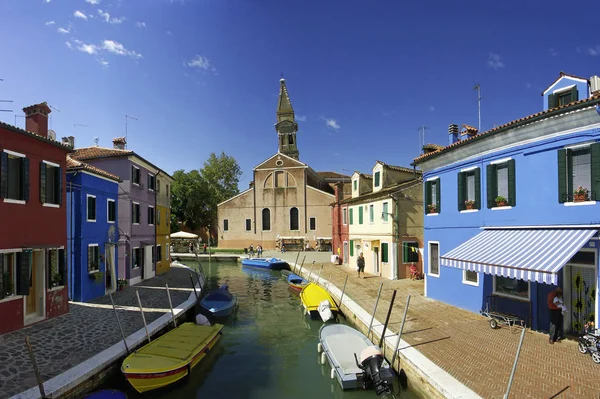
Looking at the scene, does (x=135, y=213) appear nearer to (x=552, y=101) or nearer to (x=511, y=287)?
(x=511, y=287)

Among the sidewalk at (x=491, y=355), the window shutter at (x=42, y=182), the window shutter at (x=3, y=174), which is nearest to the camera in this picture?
the sidewalk at (x=491, y=355)

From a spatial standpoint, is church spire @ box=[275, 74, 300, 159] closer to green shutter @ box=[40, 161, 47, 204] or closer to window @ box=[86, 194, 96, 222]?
window @ box=[86, 194, 96, 222]

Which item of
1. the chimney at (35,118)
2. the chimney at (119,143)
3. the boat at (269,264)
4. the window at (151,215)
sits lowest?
the boat at (269,264)

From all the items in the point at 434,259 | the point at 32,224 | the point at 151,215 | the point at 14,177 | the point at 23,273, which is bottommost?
the point at 434,259

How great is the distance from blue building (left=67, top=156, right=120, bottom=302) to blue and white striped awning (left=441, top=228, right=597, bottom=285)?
1549cm

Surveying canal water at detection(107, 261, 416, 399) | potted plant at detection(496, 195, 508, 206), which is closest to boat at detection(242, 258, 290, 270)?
canal water at detection(107, 261, 416, 399)

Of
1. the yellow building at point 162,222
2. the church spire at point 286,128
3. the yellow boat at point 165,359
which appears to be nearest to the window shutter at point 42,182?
the yellow boat at point 165,359

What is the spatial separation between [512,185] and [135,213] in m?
21.0

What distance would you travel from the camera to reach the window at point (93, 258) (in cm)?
1664

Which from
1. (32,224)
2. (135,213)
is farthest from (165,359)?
(135,213)

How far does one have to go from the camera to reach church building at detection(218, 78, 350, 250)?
50.4m

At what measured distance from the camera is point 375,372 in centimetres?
915

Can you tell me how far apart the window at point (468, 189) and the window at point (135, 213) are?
→ 61.6ft

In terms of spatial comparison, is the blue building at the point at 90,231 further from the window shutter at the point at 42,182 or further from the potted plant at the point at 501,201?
Result: the potted plant at the point at 501,201
